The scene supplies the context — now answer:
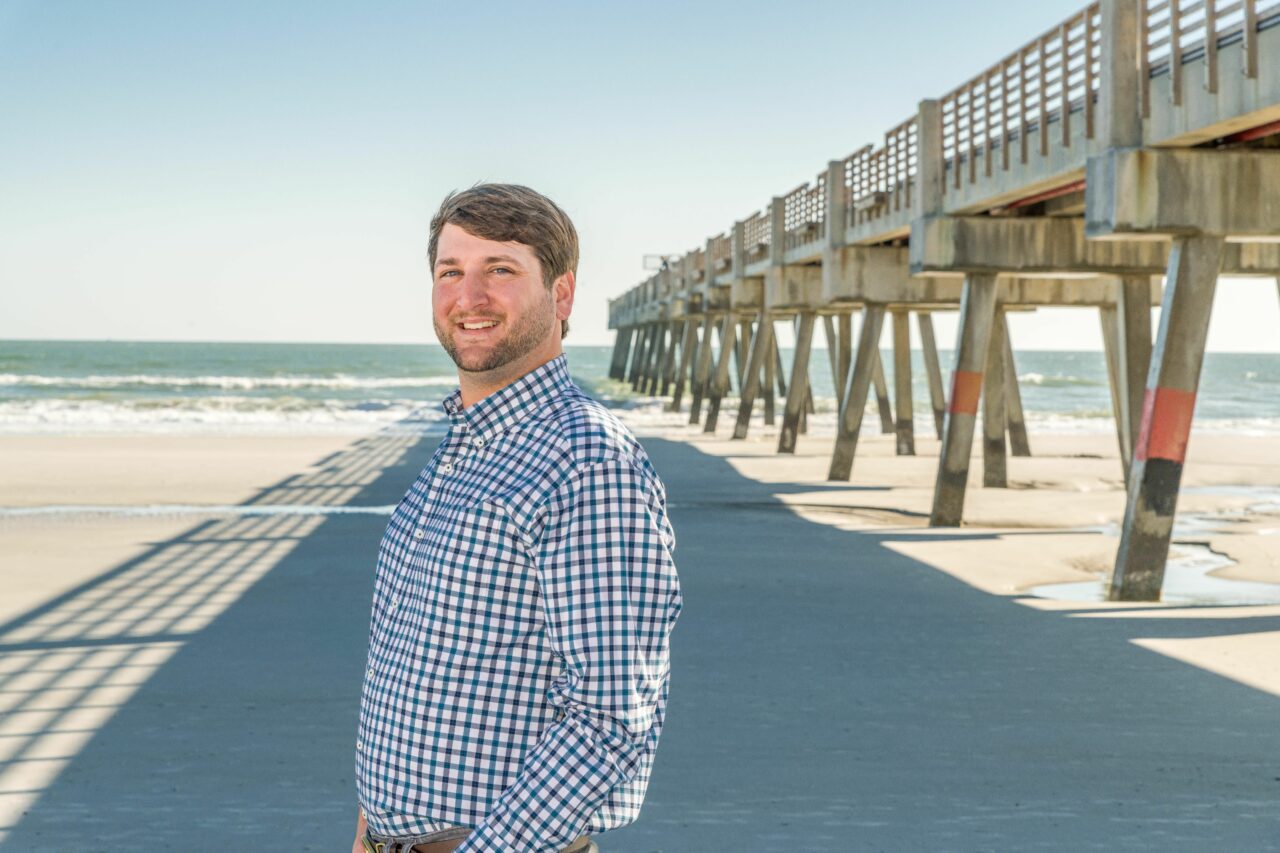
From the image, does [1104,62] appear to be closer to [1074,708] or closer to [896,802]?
[1074,708]

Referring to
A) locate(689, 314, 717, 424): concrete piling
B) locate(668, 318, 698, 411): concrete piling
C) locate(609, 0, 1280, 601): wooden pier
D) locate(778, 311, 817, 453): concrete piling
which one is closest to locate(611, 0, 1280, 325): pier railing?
locate(609, 0, 1280, 601): wooden pier

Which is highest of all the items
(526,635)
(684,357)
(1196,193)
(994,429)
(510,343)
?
(1196,193)

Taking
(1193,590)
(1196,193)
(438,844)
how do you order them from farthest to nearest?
(1193,590), (1196,193), (438,844)

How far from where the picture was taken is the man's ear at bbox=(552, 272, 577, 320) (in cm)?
180

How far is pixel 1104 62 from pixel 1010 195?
2.48 m

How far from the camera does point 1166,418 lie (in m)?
8.27

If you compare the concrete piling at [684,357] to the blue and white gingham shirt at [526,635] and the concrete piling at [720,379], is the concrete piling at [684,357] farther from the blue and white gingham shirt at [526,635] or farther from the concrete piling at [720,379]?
the blue and white gingham shirt at [526,635]

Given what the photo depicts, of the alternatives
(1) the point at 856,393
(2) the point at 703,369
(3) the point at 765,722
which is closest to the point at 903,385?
(1) the point at 856,393

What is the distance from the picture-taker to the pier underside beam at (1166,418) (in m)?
8.14

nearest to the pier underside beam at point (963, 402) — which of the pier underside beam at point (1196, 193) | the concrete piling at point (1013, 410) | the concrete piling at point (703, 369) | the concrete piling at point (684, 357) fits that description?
the pier underside beam at point (1196, 193)

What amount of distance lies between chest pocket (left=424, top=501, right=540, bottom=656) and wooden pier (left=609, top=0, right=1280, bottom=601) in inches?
248

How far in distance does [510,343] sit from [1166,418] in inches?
289

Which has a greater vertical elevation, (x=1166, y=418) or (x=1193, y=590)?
(x=1166, y=418)

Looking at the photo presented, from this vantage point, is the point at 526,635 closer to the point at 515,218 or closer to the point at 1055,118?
the point at 515,218
